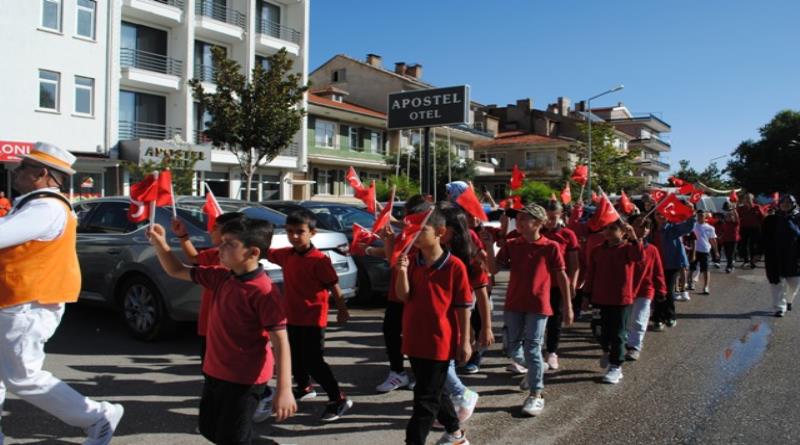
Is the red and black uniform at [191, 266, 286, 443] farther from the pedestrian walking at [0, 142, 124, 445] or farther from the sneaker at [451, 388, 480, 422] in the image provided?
the sneaker at [451, 388, 480, 422]

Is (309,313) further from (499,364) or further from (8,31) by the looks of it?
(8,31)

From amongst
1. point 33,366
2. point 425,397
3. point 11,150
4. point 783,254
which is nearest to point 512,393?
point 425,397

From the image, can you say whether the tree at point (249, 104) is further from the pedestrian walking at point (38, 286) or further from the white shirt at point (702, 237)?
the pedestrian walking at point (38, 286)

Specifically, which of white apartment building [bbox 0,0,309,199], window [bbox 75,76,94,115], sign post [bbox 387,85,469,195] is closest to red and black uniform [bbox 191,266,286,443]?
sign post [bbox 387,85,469,195]

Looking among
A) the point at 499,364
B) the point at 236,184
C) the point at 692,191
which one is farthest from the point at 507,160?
the point at 499,364

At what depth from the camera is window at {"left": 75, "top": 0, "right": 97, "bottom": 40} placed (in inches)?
900

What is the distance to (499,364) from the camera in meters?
6.32

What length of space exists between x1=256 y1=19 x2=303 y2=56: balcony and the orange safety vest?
2795cm

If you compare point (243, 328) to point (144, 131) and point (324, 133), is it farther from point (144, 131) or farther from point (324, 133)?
point (324, 133)

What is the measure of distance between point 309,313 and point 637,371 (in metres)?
3.35

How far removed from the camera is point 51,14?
2195 cm

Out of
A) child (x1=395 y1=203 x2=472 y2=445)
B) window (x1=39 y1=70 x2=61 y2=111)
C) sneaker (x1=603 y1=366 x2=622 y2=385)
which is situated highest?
window (x1=39 y1=70 x2=61 y2=111)

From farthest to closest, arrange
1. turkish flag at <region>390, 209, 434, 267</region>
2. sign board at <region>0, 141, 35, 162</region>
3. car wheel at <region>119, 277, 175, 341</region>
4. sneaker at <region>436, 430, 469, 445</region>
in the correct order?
1. sign board at <region>0, 141, 35, 162</region>
2. car wheel at <region>119, 277, 175, 341</region>
3. sneaker at <region>436, 430, 469, 445</region>
4. turkish flag at <region>390, 209, 434, 267</region>

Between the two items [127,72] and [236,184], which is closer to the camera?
[127,72]
